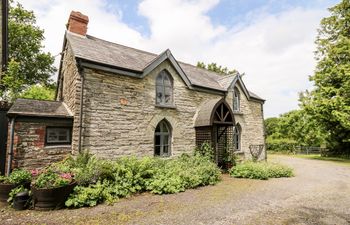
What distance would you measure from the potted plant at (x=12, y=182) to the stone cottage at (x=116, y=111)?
52.9 inches

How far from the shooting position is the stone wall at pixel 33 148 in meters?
8.16

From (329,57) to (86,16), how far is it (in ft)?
82.8

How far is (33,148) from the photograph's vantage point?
8.47 meters

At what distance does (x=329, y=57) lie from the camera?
74.4 ft

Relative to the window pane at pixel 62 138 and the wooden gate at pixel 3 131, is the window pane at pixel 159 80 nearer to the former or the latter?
the window pane at pixel 62 138

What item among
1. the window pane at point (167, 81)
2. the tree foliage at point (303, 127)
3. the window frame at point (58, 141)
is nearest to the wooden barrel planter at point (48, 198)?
the window frame at point (58, 141)

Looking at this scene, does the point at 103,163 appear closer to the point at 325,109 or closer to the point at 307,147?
the point at 325,109

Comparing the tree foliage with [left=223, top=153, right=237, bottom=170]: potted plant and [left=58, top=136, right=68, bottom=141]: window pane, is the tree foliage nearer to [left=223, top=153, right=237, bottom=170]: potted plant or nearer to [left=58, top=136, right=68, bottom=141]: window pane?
[left=223, top=153, right=237, bottom=170]: potted plant

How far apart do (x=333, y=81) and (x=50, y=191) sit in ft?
92.0

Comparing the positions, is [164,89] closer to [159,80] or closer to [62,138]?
[159,80]

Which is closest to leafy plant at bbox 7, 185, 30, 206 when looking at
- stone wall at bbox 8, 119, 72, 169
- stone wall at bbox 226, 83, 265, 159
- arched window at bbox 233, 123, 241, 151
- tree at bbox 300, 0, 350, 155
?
stone wall at bbox 8, 119, 72, 169

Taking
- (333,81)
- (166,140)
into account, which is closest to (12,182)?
(166,140)

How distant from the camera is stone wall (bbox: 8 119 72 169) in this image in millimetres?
8156

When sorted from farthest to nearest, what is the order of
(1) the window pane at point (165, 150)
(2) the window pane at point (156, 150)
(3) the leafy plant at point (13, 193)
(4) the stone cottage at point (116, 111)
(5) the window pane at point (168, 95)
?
(5) the window pane at point (168, 95), (1) the window pane at point (165, 150), (2) the window pane at point (156, 150), (4) the stone cottage at point (116, 111), (3) the leafy plant at point (13, 193)
